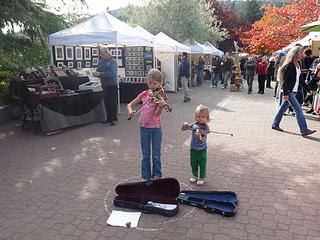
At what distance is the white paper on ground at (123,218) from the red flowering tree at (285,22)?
19672 millimetres

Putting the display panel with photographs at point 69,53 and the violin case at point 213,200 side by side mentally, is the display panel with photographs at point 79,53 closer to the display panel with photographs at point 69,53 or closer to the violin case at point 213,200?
the display panel with photographs at point 69,53

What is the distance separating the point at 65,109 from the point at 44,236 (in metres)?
4.81

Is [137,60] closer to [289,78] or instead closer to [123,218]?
[289,78]

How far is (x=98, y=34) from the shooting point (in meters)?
9.23

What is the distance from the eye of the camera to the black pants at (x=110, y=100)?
329 inches

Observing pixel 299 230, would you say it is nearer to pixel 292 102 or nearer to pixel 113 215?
pixel 113 215

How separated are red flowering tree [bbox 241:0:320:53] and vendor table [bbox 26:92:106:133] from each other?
52.8 ft

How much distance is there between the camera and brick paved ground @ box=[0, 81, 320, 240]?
351cm

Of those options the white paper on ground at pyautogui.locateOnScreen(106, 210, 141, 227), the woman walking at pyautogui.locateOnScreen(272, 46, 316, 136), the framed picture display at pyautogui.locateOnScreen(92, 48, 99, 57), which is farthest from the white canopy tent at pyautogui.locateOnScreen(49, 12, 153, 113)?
the white paper on ground at pyautogui.locateOnScreen(106, 210, 141, 227)

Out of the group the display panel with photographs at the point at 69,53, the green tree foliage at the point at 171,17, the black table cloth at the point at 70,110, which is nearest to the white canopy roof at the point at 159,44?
the display panel with photographs at the point at 69,53

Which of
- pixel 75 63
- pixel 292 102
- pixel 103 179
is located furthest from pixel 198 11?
pixel 103 179

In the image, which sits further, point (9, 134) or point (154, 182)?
point (9, 134)

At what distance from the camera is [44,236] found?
134 inches

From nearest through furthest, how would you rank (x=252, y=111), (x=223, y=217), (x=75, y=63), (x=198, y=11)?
(x=223, y=217) < (x=252, y=111) < (x=75, y=63) < (x=198, y=11)
